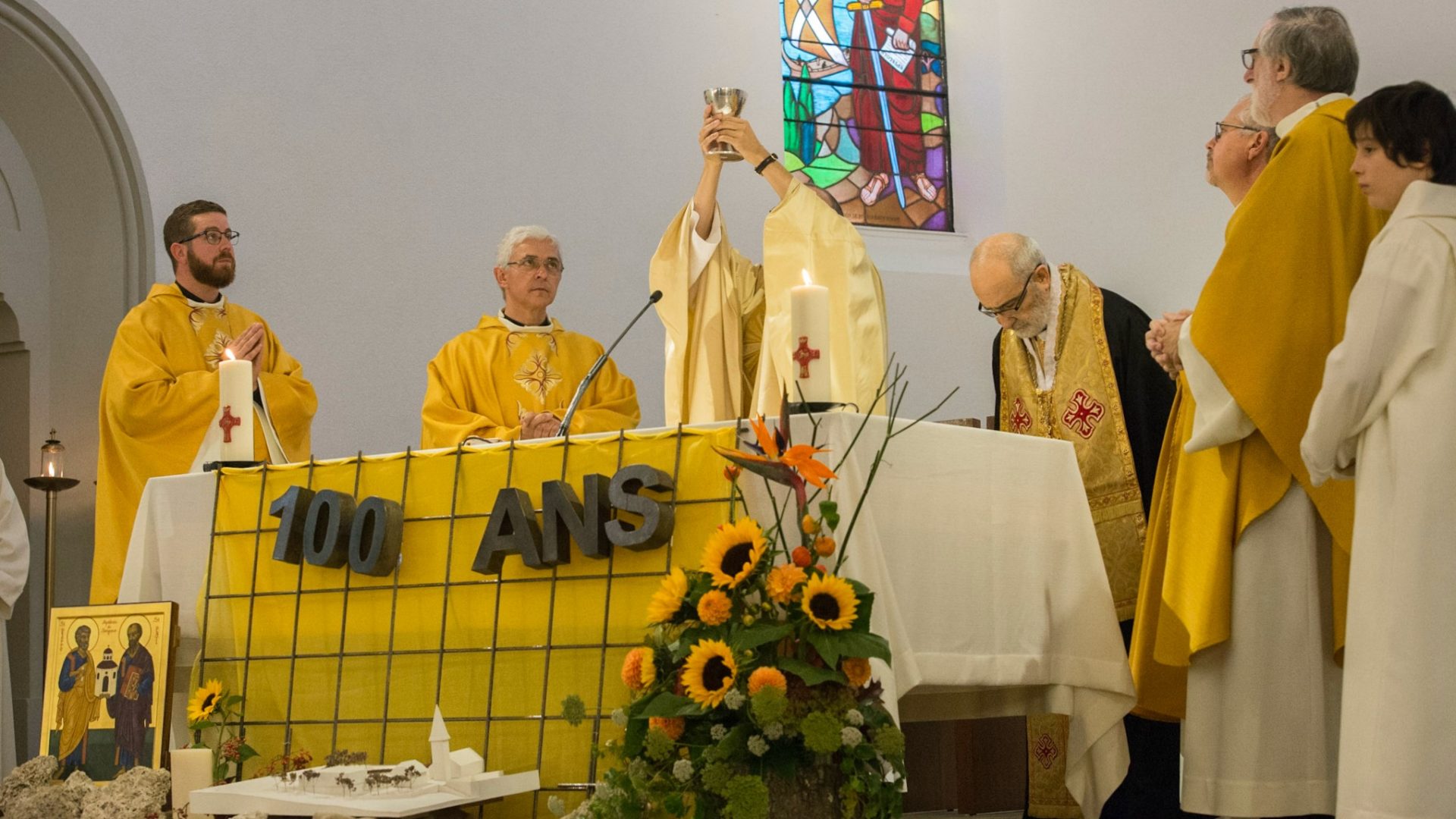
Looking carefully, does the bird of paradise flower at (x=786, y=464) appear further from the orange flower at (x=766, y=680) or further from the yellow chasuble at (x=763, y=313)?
the yellow chasuble at (x=763, y=313)

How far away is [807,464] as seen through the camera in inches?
102

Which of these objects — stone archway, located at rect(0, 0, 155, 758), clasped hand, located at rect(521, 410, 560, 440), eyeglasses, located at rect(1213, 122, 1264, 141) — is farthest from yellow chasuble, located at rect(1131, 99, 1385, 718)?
stone archway, located at rect(0, 0, 155, 758)

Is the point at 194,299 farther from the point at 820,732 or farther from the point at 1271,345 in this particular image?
the point at 820,732

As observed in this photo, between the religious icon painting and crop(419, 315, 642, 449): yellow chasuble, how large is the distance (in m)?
1.70

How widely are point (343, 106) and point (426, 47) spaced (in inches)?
20.5

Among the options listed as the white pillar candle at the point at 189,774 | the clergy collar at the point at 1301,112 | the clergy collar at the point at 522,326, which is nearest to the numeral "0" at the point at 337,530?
the white pillar candle at the point at 189,774

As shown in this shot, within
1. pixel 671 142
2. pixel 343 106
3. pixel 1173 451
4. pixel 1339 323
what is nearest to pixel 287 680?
pixel 1173 451

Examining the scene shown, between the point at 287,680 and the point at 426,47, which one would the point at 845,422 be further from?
the point at 426,47

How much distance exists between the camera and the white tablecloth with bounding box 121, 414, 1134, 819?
2.98 meters

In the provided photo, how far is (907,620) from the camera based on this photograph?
303 cm

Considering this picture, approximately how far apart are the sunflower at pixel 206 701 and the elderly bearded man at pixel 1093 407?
2.30 meters

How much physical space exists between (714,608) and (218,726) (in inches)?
50.6

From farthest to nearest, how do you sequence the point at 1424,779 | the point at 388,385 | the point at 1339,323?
the point at 388,385
the point at 1339,323
the point at 1424,779

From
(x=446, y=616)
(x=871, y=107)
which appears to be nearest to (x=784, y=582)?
(x=446, y=616)
